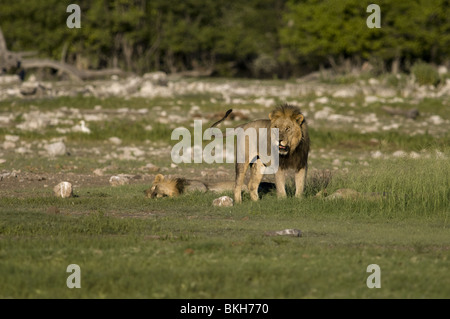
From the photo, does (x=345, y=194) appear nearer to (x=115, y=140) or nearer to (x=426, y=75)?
(x=115, y=140)

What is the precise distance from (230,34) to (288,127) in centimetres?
5477

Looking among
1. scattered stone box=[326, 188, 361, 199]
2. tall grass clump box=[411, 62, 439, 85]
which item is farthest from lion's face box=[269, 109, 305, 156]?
tall grass clump box=[411, 62, 439, 85]

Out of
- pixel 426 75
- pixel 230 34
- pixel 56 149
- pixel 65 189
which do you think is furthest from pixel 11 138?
pixel 230 34

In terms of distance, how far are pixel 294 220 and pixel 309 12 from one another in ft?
165

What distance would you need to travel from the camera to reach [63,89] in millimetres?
31328

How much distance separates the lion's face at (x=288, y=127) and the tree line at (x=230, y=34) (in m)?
37.1

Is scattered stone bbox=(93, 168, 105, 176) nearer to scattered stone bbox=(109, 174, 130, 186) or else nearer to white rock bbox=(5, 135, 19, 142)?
scattered stone bbox=(109, 174, 130, 186)

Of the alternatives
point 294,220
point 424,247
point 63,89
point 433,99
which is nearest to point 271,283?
point 424,247

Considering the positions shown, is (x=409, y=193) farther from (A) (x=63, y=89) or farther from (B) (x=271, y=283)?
(A) (x=63, y=89)

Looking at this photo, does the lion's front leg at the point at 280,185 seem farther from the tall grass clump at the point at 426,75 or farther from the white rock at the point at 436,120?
the tall grass clump at the point at 426,75

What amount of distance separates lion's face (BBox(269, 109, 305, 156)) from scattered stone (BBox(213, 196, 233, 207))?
39.8 inches

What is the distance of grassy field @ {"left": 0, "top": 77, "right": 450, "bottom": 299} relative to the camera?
7352mm

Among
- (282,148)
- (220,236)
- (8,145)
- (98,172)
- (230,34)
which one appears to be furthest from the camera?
(230,34)

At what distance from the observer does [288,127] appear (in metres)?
11.8
